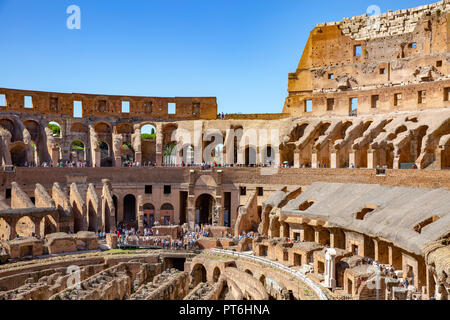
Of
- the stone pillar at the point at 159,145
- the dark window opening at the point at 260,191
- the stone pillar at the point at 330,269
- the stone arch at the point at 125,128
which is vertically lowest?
the stone pillar at the point at 330,269

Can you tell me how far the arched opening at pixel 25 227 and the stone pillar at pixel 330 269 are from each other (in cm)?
2231

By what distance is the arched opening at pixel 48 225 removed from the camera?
33.8 meters

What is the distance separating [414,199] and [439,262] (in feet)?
29.7

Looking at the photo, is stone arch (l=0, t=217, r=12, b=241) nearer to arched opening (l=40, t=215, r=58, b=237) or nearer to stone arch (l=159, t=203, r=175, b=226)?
arched opening (l=40, t=215, r=58, b=237)

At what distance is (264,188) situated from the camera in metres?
40.3

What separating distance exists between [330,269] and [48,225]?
22782mm

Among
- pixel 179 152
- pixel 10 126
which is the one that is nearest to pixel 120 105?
pixel 179 152

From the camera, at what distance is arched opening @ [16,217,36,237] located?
33.2 meters

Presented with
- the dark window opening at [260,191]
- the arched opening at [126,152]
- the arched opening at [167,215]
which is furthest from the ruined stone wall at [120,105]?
the dark window opening at [260,191]

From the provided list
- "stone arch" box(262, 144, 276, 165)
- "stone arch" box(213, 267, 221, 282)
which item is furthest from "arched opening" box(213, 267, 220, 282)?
"stone arch" box(262, 144, 276, 165)

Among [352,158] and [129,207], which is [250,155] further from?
[129,207]

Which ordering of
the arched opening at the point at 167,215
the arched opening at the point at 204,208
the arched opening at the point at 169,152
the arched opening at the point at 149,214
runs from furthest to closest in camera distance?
the arched opening at the point at 169,152 < the arched opening at the point at 204,208 < the arched opening at the point at 167,215 < the arched opening at the point at 149,214

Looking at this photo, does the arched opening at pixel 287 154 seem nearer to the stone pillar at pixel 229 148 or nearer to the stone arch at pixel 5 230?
the stone pillar at pixel 229 148

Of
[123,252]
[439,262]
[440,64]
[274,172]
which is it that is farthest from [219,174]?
[439,262]
